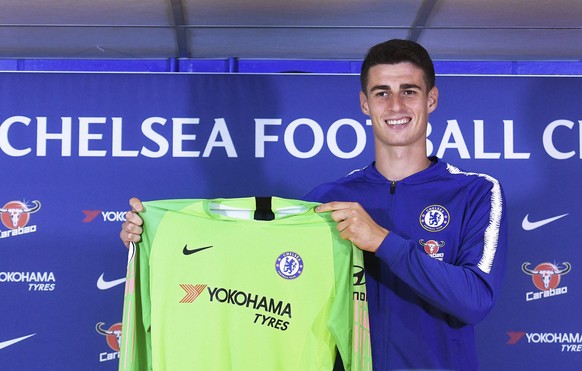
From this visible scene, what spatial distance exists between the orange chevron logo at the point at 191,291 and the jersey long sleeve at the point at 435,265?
18.7 inches

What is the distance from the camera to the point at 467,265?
1.79 metres

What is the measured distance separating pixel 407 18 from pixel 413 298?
1.88 metres

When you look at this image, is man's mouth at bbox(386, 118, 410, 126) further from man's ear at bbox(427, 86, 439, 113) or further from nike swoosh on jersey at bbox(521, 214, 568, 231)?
nike swoosh on jersey at bbox(521, 214, 568, 231)

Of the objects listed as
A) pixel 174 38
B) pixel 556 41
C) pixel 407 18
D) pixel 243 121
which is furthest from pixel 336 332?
pixel 556 41

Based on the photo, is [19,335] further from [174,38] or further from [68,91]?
[174,38]

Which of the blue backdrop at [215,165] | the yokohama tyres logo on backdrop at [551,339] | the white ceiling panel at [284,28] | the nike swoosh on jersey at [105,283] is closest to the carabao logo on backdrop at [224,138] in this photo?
the blue backdrop at [215,165]

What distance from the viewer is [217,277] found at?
1902 millimetres

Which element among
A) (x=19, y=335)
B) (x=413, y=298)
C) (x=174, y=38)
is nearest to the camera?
(x=413, y=298)

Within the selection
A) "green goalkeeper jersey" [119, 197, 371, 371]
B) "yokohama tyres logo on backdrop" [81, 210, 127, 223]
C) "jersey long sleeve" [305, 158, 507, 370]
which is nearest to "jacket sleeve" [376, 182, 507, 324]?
"jersey long sleeve" [305, 158, 507, 370]

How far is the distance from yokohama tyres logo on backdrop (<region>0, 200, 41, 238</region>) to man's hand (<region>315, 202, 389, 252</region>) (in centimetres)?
206

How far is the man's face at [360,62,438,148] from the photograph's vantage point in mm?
1936

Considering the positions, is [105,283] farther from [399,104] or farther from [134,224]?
[399,104]

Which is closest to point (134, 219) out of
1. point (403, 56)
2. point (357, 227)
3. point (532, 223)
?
point (357, 227)

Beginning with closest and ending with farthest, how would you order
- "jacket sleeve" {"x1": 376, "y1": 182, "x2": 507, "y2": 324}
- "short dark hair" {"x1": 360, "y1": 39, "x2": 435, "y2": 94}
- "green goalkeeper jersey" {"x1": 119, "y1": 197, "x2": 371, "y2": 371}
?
"jacket sleeve" {"x1": 376, "y1": 182, "x2": 507, "y2": 324} → "green goalkeeper jersey" {"x1": 119, "y1": 197, "x2": 371, "y2": 371} → "short dark hair" {"x1": 360, "y1": 39, "x2": 435, "y2": 94}
